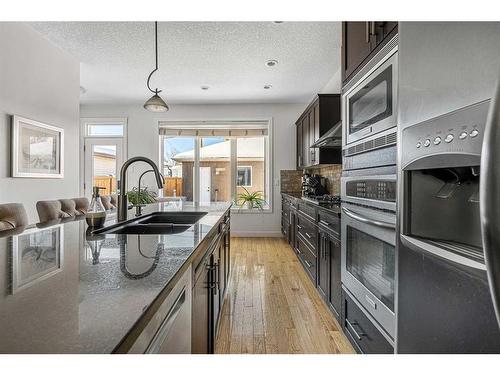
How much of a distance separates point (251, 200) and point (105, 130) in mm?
3284

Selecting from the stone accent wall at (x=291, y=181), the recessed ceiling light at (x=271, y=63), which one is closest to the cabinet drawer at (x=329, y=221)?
the recessed ceiling light at (x=271, y=63)

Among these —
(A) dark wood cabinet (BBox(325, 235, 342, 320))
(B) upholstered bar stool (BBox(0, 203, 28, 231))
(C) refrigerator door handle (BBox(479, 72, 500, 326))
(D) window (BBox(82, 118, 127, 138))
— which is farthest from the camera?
(D) window (BBox(82, 118, 127, 138))

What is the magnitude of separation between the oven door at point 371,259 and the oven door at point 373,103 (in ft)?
1.30

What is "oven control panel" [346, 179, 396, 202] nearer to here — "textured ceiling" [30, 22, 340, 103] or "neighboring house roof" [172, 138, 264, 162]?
"textured ceiling" [30, 22, 340, 103]

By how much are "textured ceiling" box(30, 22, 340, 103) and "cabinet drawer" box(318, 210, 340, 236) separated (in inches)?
75.5

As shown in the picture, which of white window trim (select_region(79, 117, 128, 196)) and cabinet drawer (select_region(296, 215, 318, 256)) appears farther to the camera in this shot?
white window trim (select_region(79, 117, 128, 196))

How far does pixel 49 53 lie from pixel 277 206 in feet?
13.8

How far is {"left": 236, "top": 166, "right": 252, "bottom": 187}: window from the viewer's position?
235 inches

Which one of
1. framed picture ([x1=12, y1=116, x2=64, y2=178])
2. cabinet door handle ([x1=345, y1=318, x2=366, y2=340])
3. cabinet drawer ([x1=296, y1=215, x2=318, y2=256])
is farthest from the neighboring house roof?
cabinet door handle ([x1=345, y1=318, x2=366, y2=340])

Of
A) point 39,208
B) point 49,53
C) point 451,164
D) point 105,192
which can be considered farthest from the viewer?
point 105,192

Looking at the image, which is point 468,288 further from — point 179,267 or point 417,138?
point 179,267

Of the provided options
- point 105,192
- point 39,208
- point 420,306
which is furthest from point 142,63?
point 420,306
